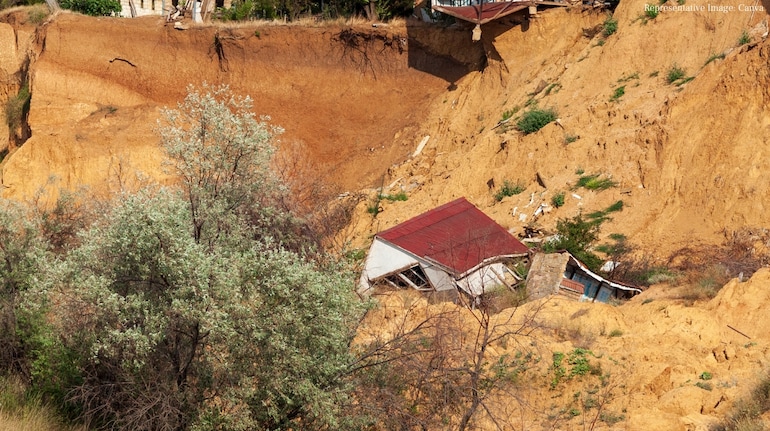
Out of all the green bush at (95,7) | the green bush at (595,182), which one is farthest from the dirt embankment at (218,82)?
the green bush at (595,182)

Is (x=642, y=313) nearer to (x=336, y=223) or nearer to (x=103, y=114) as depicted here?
(x=336, y=223)

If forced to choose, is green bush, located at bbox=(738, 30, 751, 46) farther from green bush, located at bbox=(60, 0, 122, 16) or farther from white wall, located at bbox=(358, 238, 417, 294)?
green bush, located at bbox=(60, 0, 122, 16)

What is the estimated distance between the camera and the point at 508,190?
26.5m

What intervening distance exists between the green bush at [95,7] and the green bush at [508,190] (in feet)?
57.3

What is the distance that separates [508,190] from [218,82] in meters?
12.4

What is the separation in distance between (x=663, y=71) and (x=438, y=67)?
8193mm

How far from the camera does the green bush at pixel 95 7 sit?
38250mm

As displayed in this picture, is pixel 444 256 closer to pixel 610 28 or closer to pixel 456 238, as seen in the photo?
pixel 456 238

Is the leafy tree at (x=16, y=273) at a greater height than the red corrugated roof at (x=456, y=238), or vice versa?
the leafy tree at (x=16, y=273)

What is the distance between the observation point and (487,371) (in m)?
16.1

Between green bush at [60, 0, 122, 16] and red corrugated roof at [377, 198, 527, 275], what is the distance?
60.6ft

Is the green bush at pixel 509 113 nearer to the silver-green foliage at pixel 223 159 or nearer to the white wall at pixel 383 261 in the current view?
the white wall at pixel 383 261

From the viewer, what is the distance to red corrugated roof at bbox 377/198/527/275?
859 inches

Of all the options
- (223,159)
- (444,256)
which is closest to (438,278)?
(444,256)
